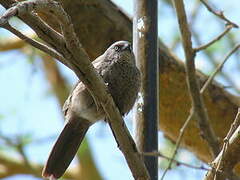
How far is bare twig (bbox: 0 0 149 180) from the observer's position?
2.10 meters

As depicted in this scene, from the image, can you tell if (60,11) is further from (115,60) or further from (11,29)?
(115,60)

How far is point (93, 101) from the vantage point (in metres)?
3.67

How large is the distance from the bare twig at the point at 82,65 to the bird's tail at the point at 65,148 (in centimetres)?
132

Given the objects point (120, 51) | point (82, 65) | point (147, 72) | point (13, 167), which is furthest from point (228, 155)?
point (13, 167)

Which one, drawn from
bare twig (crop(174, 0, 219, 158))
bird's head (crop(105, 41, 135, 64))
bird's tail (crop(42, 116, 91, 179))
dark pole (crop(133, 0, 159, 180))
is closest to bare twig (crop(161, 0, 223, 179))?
bare twig (crop(174, 0, 219, 158))

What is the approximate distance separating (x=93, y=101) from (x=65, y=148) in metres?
0.48

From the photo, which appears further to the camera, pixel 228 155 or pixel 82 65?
pixel 228 155

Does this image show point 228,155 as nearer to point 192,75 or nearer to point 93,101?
point 192,75

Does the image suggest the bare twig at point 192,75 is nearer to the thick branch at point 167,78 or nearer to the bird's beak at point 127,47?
the bird's beak at point 127,47

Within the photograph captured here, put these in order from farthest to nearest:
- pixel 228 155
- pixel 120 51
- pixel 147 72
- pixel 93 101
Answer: pixel 120 51 < pixel 93 101 < pixel 147 72 < pixel 228 155

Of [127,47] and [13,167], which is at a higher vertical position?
[127,47]

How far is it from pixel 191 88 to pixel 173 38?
130 inches

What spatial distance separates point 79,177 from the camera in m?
5.54

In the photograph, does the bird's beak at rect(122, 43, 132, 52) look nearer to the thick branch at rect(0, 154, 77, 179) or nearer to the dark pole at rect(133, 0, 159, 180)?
the dark pole at rect(133, 0, 159, 180)
